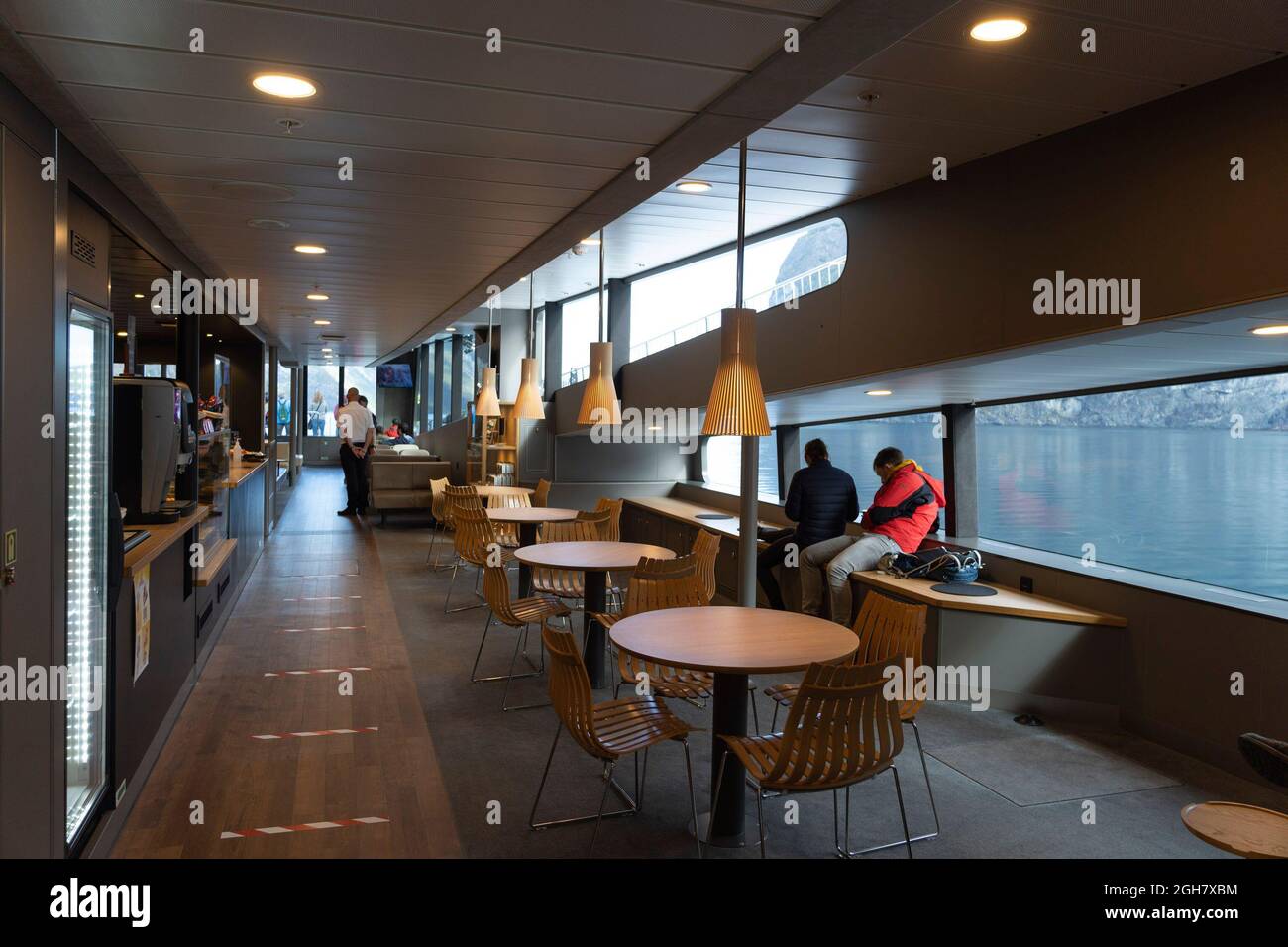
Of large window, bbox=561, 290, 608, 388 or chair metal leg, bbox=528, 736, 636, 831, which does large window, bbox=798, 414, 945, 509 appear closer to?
chair metal leg, bbox=528, 736, 636, 831

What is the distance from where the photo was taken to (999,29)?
9.52 ft

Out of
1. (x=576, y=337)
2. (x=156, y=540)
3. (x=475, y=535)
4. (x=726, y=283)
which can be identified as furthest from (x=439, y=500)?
(x=156, y=540)

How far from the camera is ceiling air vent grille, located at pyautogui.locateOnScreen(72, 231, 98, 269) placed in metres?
3.26

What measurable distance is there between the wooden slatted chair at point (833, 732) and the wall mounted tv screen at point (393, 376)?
27918 mm

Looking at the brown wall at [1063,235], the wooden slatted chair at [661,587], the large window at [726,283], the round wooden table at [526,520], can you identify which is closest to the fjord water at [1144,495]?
the large window at [726,283]

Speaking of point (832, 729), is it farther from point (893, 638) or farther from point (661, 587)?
point (661, 587)

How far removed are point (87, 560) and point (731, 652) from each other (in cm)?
239

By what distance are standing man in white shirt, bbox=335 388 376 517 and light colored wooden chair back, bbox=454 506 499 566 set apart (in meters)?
7.16

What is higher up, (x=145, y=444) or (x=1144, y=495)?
(x=145, y=444)

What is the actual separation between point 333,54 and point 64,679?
2112 millimetres

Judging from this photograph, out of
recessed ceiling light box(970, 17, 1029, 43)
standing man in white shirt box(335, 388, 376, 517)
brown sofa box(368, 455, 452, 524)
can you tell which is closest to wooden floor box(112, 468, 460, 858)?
recessed ceiling light box(970, 17, 1029, 43)

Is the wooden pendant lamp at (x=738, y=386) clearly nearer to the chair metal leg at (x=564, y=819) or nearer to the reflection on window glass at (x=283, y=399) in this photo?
the chair metal leg at (x=564, y=819)
